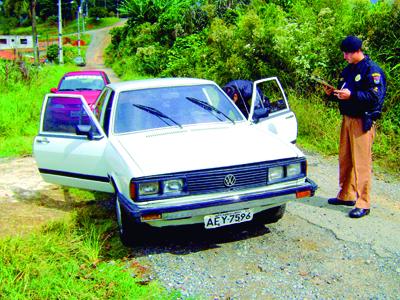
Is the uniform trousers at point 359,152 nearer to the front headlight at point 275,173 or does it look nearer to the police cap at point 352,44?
the police cap at point 352,44

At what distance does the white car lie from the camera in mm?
4090

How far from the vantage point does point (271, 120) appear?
5.88 metres

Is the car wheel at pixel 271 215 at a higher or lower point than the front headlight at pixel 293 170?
lower

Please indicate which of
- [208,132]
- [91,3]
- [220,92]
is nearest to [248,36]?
[220,92]

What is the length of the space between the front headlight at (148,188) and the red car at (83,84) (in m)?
9.21

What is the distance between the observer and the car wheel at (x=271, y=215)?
5.09 m

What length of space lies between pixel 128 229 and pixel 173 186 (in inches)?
30.0

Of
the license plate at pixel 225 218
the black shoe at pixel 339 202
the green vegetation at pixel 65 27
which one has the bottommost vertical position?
the green vegetation at pixel 65 27

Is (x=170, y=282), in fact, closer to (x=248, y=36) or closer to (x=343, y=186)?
(x=343, y=186)

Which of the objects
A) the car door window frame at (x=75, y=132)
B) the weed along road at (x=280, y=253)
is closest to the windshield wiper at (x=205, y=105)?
the car door window frame at (x=75, y=132)

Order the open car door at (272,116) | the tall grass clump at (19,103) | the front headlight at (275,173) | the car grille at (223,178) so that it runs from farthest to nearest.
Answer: the tall grass clump at (19,103), the open car door at (272,116), the front headlight at (275,173), the car grille at (223,178)

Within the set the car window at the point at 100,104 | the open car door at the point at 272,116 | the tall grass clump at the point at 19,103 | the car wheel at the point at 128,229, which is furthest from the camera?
the tall grass clump at the point at 19,103

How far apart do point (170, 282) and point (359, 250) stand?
185 centimetres

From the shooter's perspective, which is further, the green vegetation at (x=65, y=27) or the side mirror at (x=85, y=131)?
the green vegetation at (x=65, y=27)
